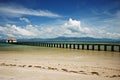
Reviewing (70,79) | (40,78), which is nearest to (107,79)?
(70,79)

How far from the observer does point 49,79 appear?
6648 mm

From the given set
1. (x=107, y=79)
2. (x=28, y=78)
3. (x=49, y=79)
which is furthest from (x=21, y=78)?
(x=107, y=79)

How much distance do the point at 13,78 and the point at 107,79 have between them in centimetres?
426

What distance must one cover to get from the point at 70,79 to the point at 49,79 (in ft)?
3.06

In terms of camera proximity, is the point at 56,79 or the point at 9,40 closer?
the point at 56,79

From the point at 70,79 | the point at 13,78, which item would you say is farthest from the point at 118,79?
the point at 13,78

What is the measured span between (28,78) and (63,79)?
1.56 meters

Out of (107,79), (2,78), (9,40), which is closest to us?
(2,78)

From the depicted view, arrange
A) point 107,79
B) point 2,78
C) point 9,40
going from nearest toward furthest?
point 2,78
point 107,79
point 9,40

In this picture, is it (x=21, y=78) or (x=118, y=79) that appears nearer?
(x=21, y=78)

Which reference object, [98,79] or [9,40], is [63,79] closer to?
[98,79]

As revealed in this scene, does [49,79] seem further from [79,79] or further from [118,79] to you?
[118,79]

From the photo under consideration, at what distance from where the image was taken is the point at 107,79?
6.97m

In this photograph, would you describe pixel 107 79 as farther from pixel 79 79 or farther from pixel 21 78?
pixel 21 78
